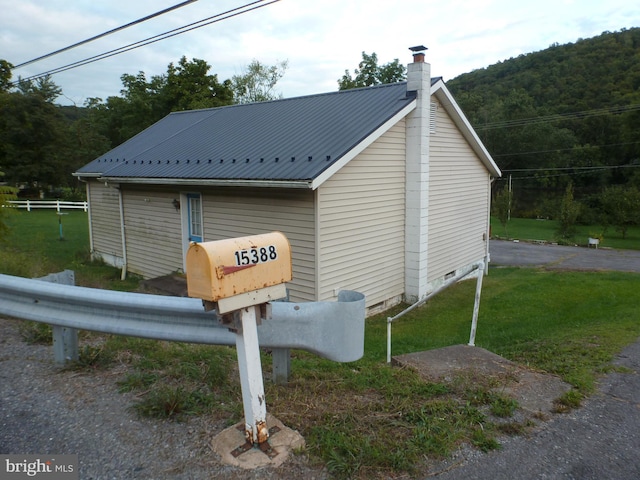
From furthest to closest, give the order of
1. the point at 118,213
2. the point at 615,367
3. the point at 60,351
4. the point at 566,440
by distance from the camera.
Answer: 1. the point at 118,213
2. the point at 615,367
3. the point at 60,351
4. the point at 566,440

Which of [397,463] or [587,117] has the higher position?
[587,117]

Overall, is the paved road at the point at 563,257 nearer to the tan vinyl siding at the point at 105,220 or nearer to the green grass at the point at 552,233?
the green grass at the point at 552,233

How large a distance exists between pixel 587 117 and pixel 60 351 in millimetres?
58560

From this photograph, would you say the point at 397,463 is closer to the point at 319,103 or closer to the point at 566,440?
the point at 566,440

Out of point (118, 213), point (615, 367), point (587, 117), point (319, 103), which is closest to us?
point (615, 367)

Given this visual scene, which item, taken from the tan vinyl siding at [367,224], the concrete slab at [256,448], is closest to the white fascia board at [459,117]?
the tan vinyl siding at [367,224]

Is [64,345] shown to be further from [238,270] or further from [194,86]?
[194,86]

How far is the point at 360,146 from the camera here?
29.5 ft

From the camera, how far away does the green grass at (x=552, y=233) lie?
28688mm

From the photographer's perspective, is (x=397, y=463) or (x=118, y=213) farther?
(x=118, y=213)

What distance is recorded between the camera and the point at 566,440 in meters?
3.00

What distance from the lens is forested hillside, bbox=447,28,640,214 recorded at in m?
49.7

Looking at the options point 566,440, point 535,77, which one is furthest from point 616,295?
point 535,77

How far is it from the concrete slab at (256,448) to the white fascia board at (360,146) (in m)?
5.68
